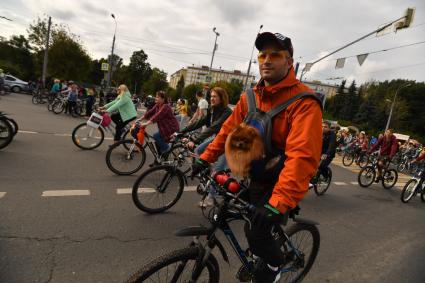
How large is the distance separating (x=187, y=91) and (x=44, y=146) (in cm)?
9713

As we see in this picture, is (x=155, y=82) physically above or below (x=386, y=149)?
above

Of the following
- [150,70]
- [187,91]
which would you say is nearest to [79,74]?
[150,70]

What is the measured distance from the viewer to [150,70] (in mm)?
94438

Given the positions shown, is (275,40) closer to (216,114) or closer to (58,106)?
(216,114)

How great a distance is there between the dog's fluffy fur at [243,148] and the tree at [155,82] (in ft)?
296

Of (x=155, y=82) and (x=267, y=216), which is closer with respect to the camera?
(x=267, y=216)

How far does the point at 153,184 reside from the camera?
4.41 meters

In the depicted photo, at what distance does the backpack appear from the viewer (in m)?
1.98

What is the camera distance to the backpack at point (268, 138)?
198 cm

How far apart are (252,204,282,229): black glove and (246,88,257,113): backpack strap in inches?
28.9

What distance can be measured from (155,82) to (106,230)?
9378cm

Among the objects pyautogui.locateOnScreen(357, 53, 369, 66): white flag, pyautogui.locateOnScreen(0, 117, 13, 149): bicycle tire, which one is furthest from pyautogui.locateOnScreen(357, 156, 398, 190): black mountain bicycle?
pyautogui.locateOnScreen(0, 117, 13, 149): bicycle tire

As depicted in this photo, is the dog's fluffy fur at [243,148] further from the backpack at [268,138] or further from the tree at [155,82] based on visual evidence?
the tree at [155,82]

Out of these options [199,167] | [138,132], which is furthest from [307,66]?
[199,167]
